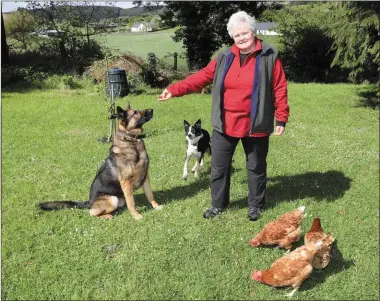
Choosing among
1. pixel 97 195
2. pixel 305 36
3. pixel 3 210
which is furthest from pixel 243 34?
pixel 305 36

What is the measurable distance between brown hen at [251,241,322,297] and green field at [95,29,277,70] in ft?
56.2

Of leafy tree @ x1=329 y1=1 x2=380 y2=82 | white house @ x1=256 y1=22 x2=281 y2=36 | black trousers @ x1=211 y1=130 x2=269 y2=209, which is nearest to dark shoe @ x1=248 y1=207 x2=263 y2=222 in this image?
black trousers @ x1=211 y1=130 x2=269 y2=209

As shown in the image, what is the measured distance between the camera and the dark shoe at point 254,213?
583 cm

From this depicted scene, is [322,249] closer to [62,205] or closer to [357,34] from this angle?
[62,205]

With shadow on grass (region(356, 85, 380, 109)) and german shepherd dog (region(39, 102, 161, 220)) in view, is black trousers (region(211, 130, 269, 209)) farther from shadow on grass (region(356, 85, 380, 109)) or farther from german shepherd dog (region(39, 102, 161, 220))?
shadow on grass (region(356, 85, 380, 109))

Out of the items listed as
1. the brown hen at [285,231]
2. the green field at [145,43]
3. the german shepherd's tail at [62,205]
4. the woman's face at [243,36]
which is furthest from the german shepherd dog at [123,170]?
the green field at [145,43]

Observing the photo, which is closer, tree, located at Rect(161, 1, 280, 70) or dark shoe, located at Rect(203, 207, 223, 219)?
dark shoe, located at Rect(203, 207, 223, 219)

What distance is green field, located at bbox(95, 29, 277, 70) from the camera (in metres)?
20.4

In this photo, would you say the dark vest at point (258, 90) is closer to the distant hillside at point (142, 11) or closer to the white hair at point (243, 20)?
the white hair at point (243, 20)

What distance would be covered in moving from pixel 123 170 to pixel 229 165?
1.59 meters

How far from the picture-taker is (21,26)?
21.9m

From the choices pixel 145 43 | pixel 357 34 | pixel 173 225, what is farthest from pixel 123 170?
pixel 145 43

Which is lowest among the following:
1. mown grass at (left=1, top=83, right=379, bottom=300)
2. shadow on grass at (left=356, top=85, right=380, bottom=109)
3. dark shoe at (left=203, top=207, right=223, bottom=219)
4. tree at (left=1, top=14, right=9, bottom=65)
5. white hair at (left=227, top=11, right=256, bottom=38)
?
shadow on grass at (left=356, top=85, right=380, bottom=109)

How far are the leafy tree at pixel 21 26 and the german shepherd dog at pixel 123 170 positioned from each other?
19.0m
